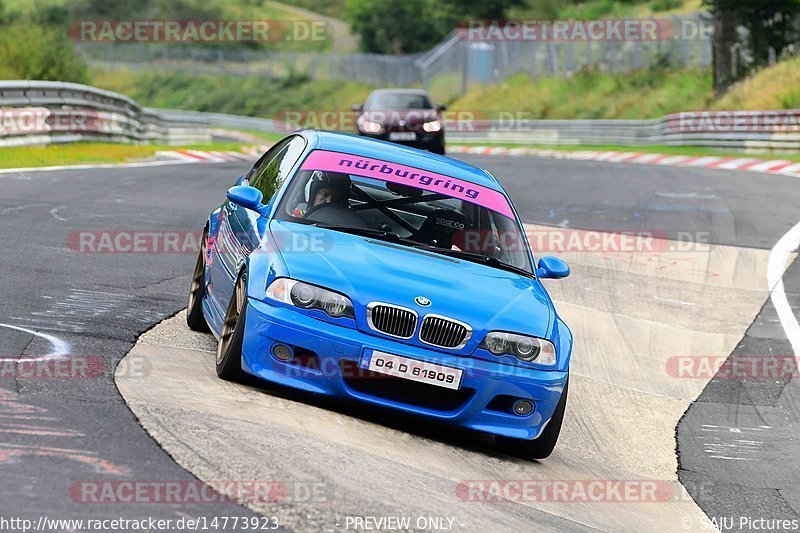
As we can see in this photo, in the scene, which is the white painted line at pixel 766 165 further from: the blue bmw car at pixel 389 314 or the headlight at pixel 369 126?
the blue bmw car at pixel 389 314

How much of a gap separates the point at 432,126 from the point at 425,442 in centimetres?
2064

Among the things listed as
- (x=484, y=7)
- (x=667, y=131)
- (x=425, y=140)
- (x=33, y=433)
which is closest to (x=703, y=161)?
(x=425, y=140)

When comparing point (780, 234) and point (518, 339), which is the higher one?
point (518, 339)

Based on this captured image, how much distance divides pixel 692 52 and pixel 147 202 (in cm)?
3761

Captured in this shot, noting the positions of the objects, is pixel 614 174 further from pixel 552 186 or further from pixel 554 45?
pixel 554 45

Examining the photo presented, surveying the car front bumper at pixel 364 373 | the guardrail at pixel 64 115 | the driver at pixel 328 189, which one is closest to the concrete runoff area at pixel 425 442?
the car front bumper at pixel 364 373

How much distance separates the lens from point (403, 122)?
26.7 meters

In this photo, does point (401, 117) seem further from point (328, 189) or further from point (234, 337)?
point (234, 337)

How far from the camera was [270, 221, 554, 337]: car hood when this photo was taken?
653 centimetres

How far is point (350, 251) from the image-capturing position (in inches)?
275

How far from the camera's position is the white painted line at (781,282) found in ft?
35.3

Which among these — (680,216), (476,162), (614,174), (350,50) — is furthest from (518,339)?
(350,50)

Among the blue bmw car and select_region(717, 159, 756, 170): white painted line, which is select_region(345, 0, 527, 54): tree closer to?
select_region(717, 159, 756, 170): white painted line

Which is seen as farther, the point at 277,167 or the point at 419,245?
the point at 277,167
